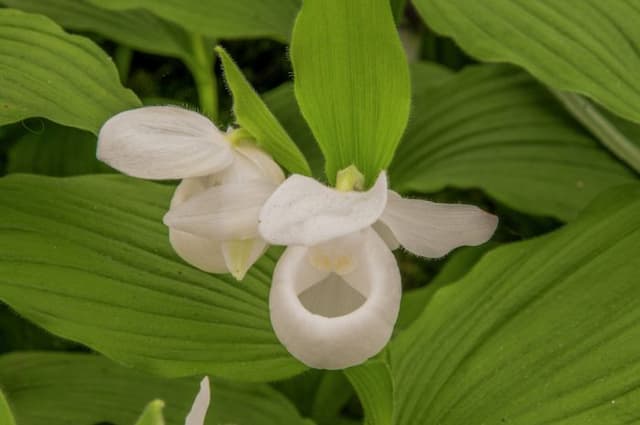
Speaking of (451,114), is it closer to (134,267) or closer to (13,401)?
(134,267)

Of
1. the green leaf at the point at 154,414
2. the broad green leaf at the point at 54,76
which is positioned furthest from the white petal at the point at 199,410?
the broad green leaf at the point at 54,76

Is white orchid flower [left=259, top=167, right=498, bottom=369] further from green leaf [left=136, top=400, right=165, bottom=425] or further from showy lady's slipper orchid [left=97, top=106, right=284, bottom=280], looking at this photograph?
green leaf [left=136, top=400, right=165, bottom=425]

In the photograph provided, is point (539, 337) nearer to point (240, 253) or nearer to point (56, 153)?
point (240, 253)

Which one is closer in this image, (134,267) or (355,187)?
(355,187)

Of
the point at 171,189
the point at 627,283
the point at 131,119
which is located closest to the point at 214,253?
the point at 131,119

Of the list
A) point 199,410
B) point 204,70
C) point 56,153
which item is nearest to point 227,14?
point 204,70

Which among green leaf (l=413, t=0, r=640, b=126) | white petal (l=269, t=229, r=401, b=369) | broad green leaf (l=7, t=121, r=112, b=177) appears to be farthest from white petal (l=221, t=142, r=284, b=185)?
broad green leaf (l=7, t=121, r=112, b=177)
